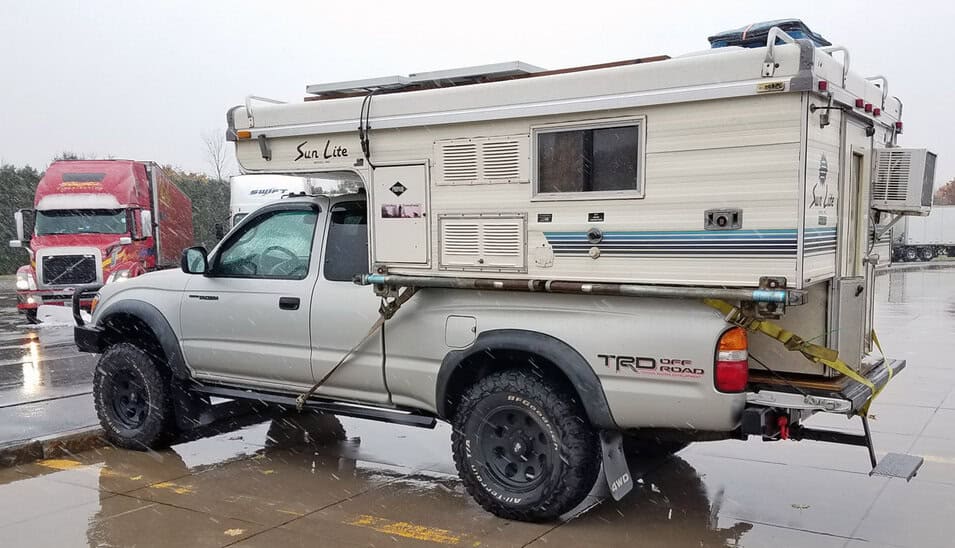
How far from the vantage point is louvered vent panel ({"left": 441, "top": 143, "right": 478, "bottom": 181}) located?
5184 millimetres

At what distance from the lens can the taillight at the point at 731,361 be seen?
4410mm

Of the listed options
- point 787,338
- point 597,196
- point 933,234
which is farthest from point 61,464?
point 933,234

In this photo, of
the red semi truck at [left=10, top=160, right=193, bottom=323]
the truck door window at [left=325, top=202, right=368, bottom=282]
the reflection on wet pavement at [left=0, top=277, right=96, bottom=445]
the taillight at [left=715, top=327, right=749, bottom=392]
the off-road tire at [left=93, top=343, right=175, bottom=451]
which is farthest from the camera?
the red semi truck at [left=10, top=160, right=193, bottom=323]

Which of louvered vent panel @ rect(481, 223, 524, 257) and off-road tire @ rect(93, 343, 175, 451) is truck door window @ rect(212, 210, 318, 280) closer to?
off-road tire @ rect(93, 343, 175, 451)

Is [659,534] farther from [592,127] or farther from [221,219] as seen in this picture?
[221,219]

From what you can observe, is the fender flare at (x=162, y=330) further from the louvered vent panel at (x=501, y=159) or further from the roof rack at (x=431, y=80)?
the louvered vent panel at (x=501, y=159)

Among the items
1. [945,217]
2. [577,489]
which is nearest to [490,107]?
[577,489]

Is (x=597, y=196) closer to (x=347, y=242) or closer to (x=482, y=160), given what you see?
(x=482, y=160)

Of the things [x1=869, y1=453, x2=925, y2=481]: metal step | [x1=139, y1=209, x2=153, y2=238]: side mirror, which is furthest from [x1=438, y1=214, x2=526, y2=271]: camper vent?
[x1=139, y1=209, x2=153, y2=238]: side mirror

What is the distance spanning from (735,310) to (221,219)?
27.0 metres

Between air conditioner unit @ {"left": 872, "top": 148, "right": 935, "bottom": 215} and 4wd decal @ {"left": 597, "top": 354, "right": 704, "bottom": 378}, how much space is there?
1.73 meters

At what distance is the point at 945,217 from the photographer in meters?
43.3

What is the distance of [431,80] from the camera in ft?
18.4

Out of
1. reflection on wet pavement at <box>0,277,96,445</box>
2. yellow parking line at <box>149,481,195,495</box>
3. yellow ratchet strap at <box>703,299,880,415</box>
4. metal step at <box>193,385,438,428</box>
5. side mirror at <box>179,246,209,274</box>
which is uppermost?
side mirror at <box>179,246,209,274</box>
